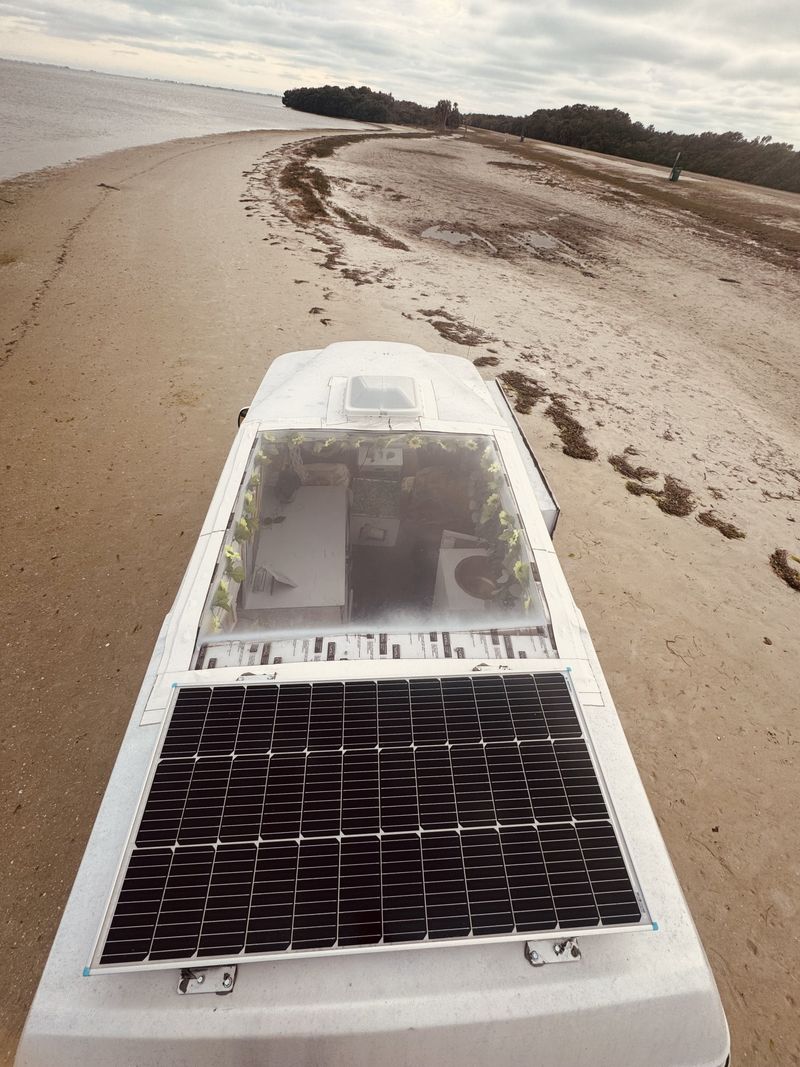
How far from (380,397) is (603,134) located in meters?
99.9

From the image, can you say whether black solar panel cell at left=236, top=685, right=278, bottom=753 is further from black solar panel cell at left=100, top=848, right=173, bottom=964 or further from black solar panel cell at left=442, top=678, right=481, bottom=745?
black solar panel cell at left=442, top=678, right=481, bottom=745

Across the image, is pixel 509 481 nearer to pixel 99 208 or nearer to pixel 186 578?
pixel 186 578

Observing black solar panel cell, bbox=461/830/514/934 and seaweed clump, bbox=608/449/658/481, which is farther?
seaweed clump, bbox=608/449/658/481

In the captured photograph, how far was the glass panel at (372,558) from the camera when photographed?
351cm

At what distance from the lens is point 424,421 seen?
16.3ft

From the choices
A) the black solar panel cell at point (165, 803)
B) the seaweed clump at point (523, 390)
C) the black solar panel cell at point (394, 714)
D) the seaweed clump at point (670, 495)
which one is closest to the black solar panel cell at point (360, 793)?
the black solar panel cell at point (394, 714)

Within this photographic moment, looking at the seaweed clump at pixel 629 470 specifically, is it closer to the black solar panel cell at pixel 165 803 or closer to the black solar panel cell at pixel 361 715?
the black solar panel cell at pixel 361 715

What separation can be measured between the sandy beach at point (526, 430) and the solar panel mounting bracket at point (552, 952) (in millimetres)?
2838

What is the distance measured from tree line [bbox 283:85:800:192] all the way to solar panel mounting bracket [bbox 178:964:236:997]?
74.3 m

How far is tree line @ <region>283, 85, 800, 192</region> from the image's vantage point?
5784 cm

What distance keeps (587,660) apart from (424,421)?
8.81 feet

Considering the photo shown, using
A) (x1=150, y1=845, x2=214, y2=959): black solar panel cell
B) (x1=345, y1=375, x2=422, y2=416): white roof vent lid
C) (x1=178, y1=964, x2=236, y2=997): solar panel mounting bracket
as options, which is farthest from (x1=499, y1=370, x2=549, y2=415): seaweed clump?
(x1=178, y1=964, x2=236, y2=997): solar panel mounting bracket

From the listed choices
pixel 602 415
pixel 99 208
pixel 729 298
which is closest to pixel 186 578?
pixel 602 415

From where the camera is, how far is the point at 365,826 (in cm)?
261
